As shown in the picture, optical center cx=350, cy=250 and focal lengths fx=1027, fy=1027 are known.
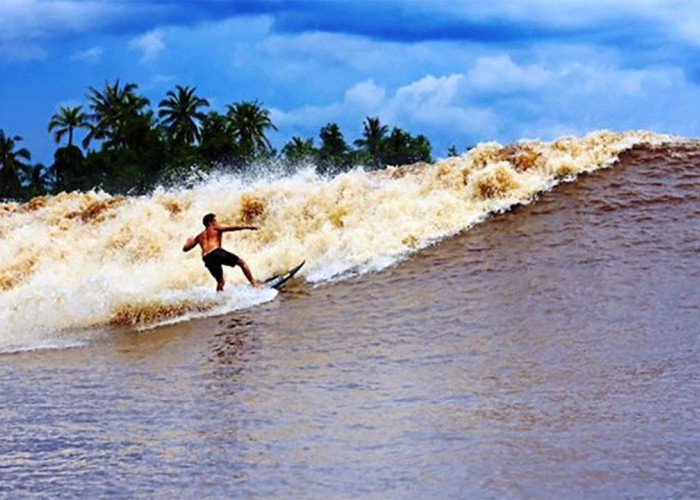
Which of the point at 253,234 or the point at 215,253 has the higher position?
the point at 253,234

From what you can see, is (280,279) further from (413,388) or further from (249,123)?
(249,123)

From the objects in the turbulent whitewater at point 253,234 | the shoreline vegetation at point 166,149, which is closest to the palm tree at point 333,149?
the shoreline vegetation at point 166,149

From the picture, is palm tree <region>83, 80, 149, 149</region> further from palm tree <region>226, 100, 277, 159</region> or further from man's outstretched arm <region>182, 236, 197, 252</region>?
man's outstretched arm <region>182, 236, 197, 252</region>

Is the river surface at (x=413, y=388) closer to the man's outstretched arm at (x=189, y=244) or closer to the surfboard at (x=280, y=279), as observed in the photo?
the surfboard at (x=280, y=279)

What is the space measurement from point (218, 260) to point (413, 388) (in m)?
6.19

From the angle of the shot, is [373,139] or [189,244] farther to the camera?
[373,139]

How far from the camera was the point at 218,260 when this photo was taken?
13.3m

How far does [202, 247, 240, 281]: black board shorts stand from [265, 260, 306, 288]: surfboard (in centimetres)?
62

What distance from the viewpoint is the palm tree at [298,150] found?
6222 centimetres

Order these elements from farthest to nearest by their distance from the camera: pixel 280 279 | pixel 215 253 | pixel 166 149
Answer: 1. pixel 166 149
2. pixel 280 279
3. pixel 215 253

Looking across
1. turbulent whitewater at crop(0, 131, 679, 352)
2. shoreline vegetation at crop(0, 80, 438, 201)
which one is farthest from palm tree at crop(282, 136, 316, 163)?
turbulent whitewater at crop(0, 131, 679, 352)

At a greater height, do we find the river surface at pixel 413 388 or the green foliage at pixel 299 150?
the green foliage at pixel 299 150

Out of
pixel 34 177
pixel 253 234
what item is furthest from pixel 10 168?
pixel 253 234

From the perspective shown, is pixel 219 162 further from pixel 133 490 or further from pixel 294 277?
pixel 133 490
